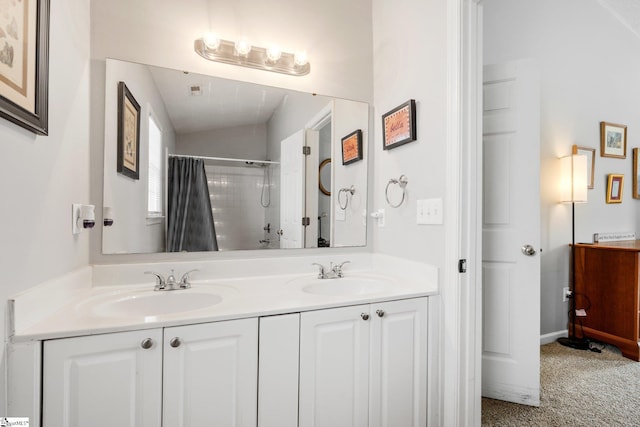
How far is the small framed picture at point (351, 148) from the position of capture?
199 cm

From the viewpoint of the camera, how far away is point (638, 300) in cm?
228

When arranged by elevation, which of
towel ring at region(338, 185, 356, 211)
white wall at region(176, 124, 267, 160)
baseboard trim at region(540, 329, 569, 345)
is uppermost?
white wall at region(176, 124, 267, 160)

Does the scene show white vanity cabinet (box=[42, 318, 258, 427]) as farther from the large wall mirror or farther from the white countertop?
the large wall mirror

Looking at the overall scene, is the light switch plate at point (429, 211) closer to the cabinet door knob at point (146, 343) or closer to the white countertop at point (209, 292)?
the white countertop at point (209, 292)

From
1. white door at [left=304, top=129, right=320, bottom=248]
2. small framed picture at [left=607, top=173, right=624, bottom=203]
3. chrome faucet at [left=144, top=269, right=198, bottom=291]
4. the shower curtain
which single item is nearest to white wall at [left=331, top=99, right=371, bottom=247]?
white door at [left=304, top=129, right=320, bottom=248]

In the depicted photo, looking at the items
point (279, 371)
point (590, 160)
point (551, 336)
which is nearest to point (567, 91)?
point (590, 160)

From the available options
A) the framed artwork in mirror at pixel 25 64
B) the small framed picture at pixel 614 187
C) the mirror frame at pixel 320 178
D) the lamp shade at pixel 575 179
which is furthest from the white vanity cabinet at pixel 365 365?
the small framed picture at pixel 614 187

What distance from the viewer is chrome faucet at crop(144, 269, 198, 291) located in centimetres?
141

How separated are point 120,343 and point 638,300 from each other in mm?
3403

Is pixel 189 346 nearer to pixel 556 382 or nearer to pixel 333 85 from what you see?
pixel 333 85

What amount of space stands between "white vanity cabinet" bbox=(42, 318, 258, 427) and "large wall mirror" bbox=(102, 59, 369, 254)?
653mm

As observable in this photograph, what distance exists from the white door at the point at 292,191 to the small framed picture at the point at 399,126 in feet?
1.75

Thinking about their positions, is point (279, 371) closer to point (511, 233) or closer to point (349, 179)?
point (349, 179)

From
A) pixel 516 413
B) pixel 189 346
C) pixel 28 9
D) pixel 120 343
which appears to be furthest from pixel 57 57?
pixel 516 413
